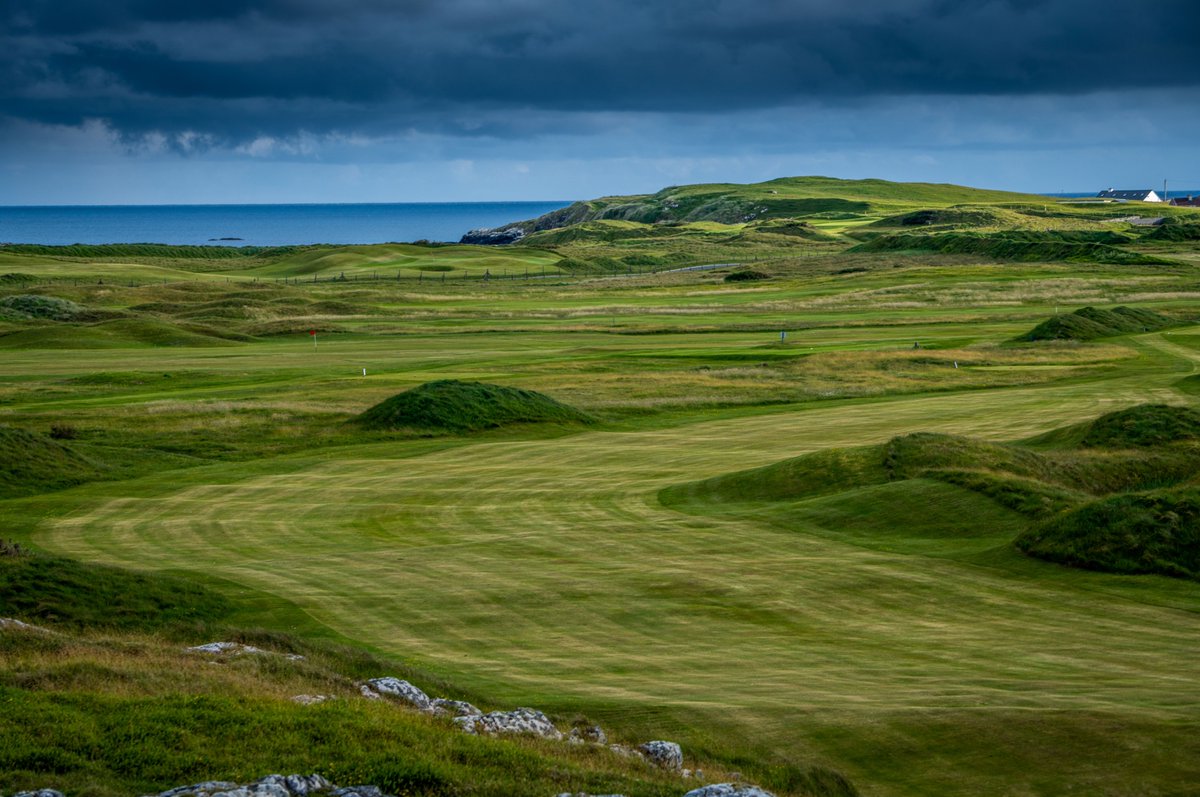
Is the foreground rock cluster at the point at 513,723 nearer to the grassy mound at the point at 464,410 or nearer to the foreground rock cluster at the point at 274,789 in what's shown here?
the foreground rock cluster at the point at 274,789

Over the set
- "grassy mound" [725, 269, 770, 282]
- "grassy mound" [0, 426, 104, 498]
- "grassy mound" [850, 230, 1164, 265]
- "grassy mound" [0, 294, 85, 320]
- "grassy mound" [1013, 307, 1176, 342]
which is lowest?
"grassy mound" [0, 426, 104, 498]

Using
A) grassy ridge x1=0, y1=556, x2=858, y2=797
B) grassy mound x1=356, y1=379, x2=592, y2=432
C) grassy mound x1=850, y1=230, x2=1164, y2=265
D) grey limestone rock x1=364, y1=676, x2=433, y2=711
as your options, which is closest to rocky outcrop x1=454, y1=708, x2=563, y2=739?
grassy ridge x1=0, y1=556, x2=858, y2=797

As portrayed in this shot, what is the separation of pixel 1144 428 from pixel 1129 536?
46.4 feet

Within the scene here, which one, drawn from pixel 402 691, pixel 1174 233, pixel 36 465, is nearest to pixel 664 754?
pixel 402 691

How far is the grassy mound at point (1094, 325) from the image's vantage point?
81750 millimetres

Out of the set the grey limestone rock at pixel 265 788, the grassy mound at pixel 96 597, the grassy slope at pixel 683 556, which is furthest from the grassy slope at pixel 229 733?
the grassy mound at pixel 96 597

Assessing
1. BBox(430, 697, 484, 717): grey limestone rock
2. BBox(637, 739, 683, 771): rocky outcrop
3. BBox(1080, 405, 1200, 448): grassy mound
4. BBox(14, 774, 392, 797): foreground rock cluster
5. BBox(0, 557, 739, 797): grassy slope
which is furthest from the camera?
BBox(1080, 405, 1200, 448): grassy mound

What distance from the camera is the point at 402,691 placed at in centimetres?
1802

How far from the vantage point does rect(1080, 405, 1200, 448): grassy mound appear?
40.8 meters

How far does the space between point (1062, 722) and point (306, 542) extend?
21303mm

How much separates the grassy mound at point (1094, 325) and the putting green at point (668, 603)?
43691 millimetres

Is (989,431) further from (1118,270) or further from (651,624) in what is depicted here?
(1118,270)

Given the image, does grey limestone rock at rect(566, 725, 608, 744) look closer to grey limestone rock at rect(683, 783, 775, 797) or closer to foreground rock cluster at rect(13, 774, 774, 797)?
foreground rock cluster at rect(13, 774, 774, 797)

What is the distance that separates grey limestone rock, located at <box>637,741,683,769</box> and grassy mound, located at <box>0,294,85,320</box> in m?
100.0
